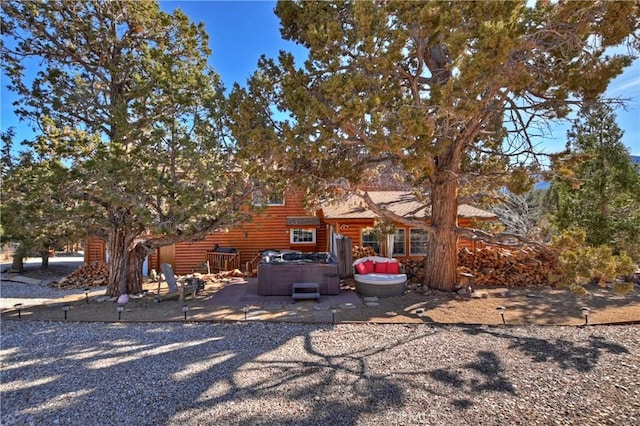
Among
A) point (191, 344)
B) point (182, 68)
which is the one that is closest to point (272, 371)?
point (191, 344)

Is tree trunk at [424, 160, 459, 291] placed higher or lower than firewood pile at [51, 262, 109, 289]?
higher

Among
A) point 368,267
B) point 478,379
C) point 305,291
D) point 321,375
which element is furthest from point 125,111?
point 478,379

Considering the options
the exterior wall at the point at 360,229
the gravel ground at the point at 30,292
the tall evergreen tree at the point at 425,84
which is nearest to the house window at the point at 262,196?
the tall evergreen tree at the point at 425,84

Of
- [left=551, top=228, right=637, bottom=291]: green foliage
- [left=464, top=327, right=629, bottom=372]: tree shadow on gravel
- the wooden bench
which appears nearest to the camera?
[left=464, top=327, right=629, bottom=372]: tree shadow on gravel

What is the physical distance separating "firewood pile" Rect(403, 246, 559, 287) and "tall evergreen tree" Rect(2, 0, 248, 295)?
8.45 m

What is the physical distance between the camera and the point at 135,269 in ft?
33.0

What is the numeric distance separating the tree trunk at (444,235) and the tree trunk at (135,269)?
911cm

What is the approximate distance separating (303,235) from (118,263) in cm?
918

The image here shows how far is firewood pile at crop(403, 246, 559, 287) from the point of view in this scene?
11.4 m

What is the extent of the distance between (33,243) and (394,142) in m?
10.3

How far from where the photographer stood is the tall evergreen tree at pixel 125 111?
805cm

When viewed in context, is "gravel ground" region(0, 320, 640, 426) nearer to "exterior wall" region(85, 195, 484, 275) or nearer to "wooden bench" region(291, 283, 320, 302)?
"wooden bench" region(291, 283, 320, 302)

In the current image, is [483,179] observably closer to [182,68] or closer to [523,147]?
[523,147]

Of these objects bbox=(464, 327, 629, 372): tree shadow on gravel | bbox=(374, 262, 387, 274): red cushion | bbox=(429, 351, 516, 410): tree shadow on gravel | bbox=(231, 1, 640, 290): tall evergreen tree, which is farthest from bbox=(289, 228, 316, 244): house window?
bbox=(429, 351, 516, 410): tree shadow on gravel
